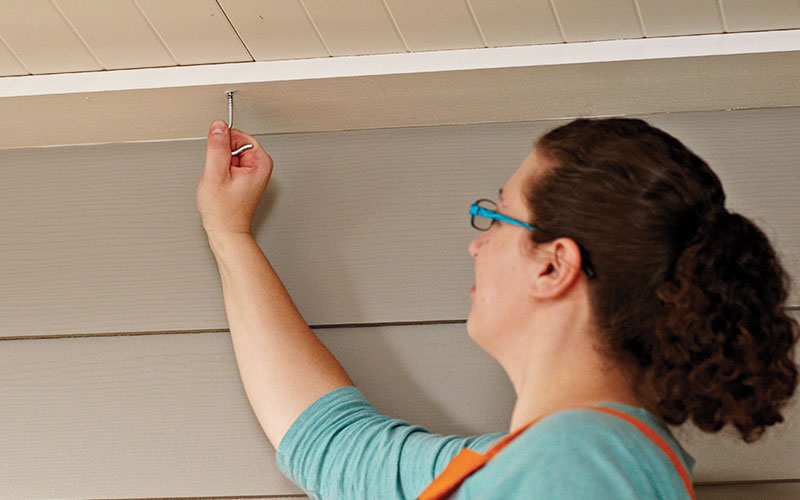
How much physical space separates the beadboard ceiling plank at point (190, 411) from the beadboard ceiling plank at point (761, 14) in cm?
51

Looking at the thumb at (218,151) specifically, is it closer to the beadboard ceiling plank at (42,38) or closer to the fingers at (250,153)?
the fingers at (250,153)

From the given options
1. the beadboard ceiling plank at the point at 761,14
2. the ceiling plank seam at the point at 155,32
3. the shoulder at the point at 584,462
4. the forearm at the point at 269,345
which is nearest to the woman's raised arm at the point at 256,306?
the forearm at the point at 269,345

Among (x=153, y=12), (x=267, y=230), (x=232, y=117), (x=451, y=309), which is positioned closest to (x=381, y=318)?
(x=451, y=309)

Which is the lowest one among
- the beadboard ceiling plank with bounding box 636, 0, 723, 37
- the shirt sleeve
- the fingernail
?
the shirt sleeve

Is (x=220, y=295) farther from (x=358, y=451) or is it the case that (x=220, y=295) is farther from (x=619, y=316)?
(x=619, y=316)

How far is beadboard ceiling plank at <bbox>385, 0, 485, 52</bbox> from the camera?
1.08 metres

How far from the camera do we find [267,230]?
1.25 m

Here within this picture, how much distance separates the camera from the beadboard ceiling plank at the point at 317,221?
47.7 inches

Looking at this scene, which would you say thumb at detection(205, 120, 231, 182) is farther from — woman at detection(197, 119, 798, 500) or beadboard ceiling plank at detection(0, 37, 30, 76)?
woman at detection(197, 119, 798, 500)

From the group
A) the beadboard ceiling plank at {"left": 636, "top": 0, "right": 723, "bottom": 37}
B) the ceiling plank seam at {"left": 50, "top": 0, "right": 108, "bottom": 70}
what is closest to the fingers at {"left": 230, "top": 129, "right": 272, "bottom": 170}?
the ceiling plank seam at {"left": 50, "top": 0, "right": 108, "bottom": 70}

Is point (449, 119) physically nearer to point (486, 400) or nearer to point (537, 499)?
point (486, 400)

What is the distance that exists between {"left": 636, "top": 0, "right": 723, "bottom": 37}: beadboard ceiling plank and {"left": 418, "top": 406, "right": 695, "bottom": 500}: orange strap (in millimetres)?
572

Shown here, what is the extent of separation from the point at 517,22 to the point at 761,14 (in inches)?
12.1

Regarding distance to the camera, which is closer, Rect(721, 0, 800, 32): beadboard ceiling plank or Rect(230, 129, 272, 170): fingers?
Rect(721, 0, 800, 32): beadboard ceiling plank
